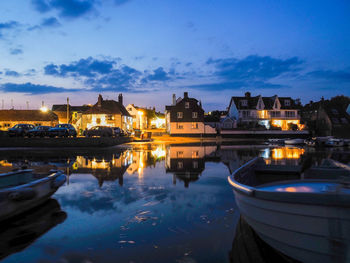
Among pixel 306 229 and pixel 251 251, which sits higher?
pixel 306 229

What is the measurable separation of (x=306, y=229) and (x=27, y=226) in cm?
678

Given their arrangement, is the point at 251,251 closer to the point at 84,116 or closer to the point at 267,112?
the point at 84,116

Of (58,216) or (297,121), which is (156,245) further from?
(297,121)

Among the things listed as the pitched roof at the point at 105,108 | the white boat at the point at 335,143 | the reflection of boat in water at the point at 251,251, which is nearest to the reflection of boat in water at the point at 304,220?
the reflection of boat in water at the point at 251,251

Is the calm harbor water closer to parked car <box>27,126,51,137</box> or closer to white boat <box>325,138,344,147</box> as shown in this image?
parked car <box>27,126,51,137</box>

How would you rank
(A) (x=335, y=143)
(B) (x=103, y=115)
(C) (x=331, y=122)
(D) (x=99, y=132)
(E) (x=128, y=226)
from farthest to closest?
(B) (x=103, y=115) → (C) (x=331, y=122) → (D) (x=99, y=132) → (A) (x=335, y=143) → (E) (x=128, y=226)

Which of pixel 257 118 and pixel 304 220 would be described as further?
pixel 257 118

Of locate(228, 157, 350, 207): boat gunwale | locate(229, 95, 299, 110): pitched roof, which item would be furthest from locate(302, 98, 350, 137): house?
locate(228, 157, 350, 207): boat gunwale

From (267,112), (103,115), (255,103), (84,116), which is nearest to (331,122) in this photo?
(267,112)

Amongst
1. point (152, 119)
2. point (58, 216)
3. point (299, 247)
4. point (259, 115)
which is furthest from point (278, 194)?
point (152, 119)

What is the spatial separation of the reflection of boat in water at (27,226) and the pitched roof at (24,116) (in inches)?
3019

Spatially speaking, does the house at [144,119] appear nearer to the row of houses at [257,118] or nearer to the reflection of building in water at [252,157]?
the row of houses at [257,118]

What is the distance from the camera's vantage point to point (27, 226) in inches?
285

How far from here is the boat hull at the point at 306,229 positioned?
4262mm
